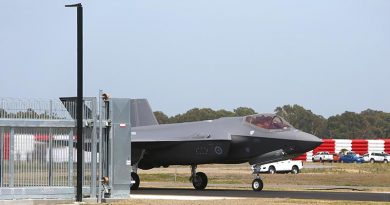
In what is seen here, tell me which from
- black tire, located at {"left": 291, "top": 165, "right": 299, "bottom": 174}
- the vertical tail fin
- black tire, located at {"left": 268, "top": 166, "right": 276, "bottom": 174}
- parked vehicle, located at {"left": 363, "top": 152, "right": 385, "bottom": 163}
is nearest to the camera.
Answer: the vertical tail fin

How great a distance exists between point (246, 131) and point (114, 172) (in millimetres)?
8232

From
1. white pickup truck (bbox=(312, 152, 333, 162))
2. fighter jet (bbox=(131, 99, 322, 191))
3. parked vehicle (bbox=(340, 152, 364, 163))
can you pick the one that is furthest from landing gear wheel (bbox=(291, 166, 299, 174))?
white pickup truck (bbox=(312, 152, 333, 162))

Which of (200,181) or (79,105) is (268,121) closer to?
(200,181)

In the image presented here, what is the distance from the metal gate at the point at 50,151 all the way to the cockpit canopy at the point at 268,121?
842 centimetres

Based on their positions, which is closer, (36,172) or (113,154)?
(36,172)

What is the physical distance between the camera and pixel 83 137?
88.3 feet


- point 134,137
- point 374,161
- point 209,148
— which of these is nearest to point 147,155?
point 134,137

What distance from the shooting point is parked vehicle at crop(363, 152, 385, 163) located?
9544cm

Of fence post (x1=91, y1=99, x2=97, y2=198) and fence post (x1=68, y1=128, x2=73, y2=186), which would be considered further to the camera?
fence post (x1=91, y1=99, x2=97, y2=198)

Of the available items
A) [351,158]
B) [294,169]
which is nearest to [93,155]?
[294,169]

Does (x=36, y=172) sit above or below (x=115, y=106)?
below

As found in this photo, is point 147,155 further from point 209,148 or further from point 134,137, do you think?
point 209,148

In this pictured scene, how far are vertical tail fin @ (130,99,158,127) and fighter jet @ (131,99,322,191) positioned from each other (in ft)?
9.09

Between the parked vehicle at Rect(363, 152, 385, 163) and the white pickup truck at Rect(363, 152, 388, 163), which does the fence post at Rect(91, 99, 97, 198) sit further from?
the white pickup truck at Rect(363, 152, 388, 163)
